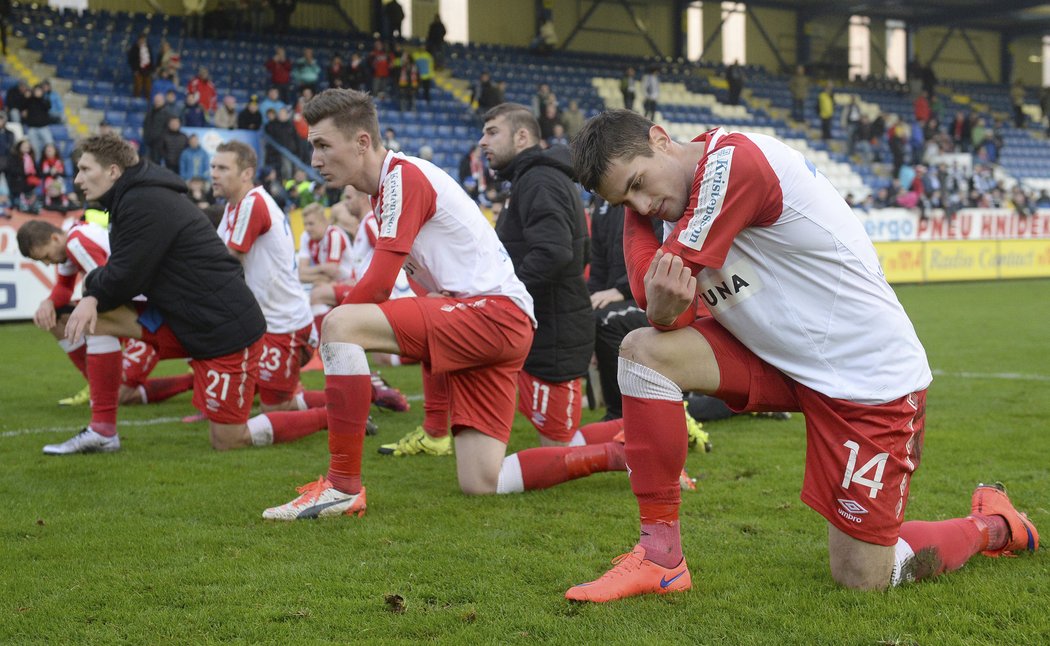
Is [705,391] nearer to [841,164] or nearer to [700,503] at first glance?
[700,503]

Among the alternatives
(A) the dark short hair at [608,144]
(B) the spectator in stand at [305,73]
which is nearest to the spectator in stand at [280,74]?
(B) the spectator in stand at [305,73]

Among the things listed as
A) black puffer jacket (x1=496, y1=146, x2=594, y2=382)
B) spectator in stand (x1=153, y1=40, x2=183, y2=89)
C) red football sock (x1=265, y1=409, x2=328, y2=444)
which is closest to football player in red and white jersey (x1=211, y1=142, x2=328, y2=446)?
red football sock (x1=265, y1=409, x2=328, y2=444)

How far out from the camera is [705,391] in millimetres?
3648

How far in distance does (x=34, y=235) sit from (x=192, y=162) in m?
11.9

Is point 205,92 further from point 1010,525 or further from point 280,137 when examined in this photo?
point 1010,525

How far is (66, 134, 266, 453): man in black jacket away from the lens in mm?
6035

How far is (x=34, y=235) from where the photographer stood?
22.6ft

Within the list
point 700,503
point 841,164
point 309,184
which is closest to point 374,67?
point 309,184

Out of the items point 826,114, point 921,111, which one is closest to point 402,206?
point 826,114

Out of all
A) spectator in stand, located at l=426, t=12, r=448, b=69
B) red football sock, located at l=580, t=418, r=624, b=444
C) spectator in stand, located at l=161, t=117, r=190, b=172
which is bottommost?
red football sock, located at l=580, t=418, r=624, b=444

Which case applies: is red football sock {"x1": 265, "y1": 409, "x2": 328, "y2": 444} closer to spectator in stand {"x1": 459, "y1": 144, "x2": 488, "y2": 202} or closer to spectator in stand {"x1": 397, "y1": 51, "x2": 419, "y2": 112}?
spectator in stand {"x1": 459, "y1": 144, "x2": 488, "y2": 202}

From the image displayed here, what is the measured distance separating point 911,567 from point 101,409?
469cm

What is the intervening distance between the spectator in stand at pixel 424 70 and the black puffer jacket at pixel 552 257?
2022 centimetres

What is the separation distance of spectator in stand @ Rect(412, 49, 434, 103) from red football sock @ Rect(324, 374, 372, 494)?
71.0 feet
